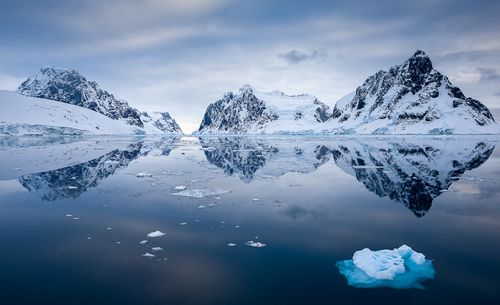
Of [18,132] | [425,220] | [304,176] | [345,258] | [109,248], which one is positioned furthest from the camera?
[18,132]

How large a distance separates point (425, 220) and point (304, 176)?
1035cm

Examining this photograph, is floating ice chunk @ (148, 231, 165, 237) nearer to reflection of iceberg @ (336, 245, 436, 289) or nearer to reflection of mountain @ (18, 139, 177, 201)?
reflection of iceberg @ (336, 245, 436, 289)

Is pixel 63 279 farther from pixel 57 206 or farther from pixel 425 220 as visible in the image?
pixel 425 220

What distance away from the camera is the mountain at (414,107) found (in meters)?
126

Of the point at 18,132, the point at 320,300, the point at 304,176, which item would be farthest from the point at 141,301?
the point at 18,132

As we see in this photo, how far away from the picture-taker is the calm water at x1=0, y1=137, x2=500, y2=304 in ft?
21.0

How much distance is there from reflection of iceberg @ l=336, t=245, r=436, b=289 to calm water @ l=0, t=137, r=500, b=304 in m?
0.21

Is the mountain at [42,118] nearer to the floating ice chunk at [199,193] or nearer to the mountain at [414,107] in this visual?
the mountain at [414,107]

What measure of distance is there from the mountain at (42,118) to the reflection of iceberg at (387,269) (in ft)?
433

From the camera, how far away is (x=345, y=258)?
795cm

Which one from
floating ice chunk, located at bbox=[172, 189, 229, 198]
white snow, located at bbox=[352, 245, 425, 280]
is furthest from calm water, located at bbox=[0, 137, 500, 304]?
white snow, located at bbox=[352, 245, 425, 280]

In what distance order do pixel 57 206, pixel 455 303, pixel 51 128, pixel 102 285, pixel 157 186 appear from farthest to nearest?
pixel 51 128 < pixel 157 186 < pixel 57 206 < pixel 102 285 < pixel 455 303

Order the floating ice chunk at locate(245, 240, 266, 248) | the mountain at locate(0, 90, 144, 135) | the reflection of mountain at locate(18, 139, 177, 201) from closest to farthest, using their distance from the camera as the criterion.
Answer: the floating ice chunk at locate(245, 240, 266, 248) → the reflection of mountain at locate(18, 139, 177, 201) → the mountain at locate(0, 90, 144, 135)

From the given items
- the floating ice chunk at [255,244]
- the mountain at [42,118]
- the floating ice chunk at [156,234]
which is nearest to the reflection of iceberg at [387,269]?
the floating ice chunk at [255,244]
